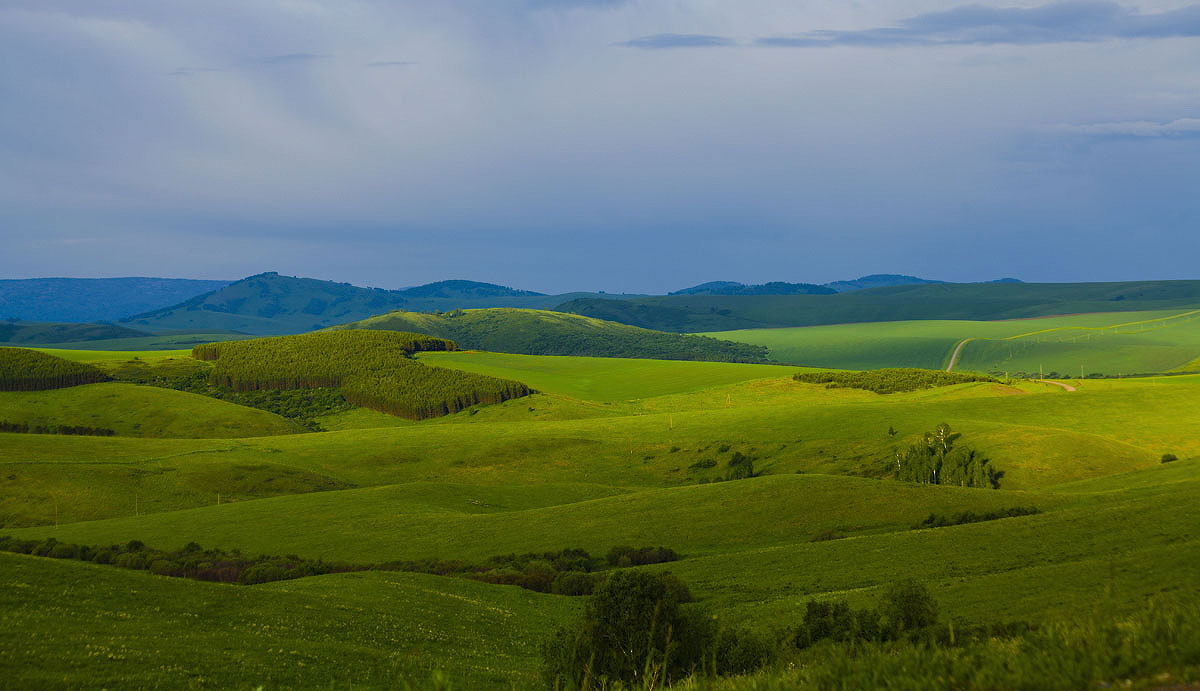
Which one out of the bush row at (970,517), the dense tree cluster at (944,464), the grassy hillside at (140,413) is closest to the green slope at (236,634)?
the bush row at (970,517)

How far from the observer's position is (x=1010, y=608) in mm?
30328

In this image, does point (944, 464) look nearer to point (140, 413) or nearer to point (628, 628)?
point (628, 628)

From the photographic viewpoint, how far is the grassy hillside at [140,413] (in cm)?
17725

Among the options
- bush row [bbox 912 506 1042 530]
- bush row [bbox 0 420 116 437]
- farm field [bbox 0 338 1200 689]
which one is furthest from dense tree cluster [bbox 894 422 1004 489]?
bush row [bbox 0 420 116 437]

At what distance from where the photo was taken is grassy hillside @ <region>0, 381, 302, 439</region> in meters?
177

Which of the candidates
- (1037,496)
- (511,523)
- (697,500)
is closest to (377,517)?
(511,523)

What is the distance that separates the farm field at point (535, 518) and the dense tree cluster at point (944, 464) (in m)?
2.52

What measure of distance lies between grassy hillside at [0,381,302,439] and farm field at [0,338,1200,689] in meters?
1.06

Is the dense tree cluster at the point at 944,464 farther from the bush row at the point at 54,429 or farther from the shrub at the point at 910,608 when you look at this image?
the bush row at the point at 54,429

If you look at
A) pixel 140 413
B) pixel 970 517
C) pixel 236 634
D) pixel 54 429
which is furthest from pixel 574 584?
pixel 140 413

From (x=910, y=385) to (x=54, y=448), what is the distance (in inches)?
6498

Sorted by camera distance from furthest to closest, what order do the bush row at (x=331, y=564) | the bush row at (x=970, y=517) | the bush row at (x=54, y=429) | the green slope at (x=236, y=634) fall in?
1. the bush row at (x=54, y=429)
2. the bush row at (x=970, y=517)
3. the bush row at (x=331, y=564)
4. the green slope at (x=236, y=634)

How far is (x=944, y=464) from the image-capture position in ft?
351

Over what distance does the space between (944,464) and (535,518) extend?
57771 mm
